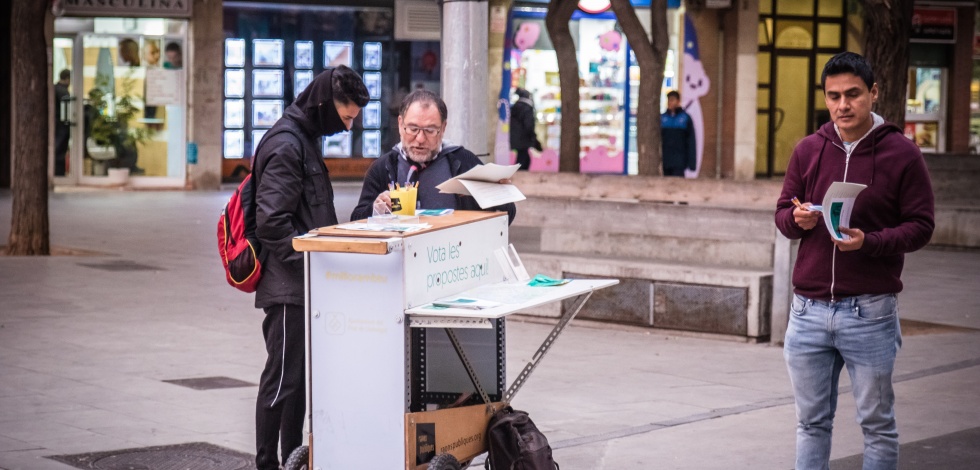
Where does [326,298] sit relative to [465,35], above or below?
below

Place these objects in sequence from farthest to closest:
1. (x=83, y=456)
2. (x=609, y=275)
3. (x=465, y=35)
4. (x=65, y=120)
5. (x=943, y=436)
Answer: (x=65, y=120) < (x=609, y=275) < (x=465, y=35) < (x=943, y=436) < (x=83, y=456)

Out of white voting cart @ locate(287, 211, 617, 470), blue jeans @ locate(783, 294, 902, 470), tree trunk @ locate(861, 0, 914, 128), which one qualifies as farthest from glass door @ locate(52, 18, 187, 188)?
blue jeans @ locate(783, 294, 902, 470)

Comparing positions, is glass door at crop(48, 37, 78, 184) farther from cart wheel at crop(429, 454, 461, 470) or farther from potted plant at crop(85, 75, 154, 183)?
cart wheel at crop(429, 454, 461, 470)

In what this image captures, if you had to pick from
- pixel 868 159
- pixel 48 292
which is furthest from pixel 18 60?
pixel 868 159

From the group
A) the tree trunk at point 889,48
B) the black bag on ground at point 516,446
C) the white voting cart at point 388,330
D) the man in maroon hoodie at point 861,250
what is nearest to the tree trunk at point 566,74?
the tree trunk at point 889,48

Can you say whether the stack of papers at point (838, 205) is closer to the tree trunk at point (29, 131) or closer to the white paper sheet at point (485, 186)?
the white paper sheet at point (485, 186)

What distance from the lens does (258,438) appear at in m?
5.62

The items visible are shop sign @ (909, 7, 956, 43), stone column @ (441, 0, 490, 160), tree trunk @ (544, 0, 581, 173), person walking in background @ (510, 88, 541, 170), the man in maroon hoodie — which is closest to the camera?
the man in maroon hoodie

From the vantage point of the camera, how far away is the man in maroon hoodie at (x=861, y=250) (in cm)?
485

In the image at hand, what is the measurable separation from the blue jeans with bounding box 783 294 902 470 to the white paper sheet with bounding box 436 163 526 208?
1181 mm

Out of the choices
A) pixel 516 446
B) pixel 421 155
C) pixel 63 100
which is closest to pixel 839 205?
pixel 516 446

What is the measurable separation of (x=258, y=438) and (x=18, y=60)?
10.5 meters

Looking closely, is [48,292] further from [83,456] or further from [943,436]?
[943,436]

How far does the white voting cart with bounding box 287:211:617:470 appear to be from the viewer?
4762 millimetres
